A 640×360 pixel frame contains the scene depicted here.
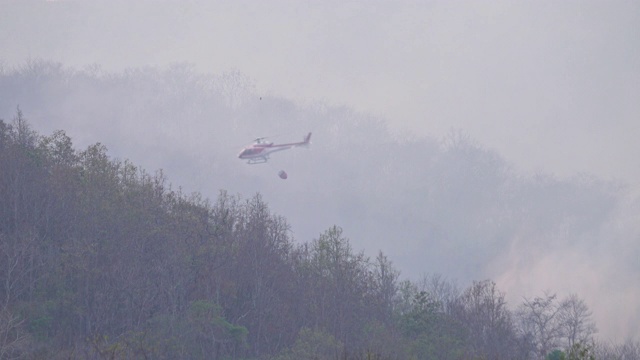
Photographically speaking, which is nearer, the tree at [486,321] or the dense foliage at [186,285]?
the dense foliage at [186,285]

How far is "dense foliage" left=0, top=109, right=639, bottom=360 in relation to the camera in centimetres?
3378

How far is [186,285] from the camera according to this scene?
3844 centimetres

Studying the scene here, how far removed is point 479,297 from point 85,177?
67.6 ft

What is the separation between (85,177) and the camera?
41594mm

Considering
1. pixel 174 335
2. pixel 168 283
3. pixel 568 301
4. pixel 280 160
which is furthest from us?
pixel 280 160

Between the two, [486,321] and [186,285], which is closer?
[186,285]

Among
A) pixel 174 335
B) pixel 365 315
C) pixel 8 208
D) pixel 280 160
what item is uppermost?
pixel 280 160

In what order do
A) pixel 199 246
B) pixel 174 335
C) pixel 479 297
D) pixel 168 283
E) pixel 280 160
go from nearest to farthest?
1. pixel 174 335
2. pixel 168 283
3. pixel 199 246
4. pixel 479 297
5. pixel 280 160

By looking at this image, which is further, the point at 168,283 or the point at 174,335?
the point at 168,283

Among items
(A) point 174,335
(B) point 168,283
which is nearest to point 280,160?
(B) point 168,283

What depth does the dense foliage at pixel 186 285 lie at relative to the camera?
111 ft

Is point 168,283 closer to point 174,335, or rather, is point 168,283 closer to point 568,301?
point 174,335

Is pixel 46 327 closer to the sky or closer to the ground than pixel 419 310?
closer to the ground

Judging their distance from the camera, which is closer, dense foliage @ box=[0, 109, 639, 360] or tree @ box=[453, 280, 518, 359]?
dense foliage @ box=[0, 109, 639, 360]
